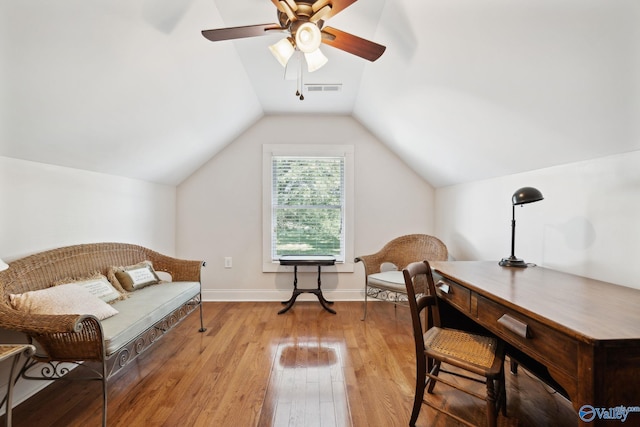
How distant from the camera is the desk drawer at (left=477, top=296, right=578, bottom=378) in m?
0.93

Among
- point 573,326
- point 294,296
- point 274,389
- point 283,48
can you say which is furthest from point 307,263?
point 573,326

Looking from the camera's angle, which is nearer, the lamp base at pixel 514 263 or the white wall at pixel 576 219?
the white wall at pixel 576 219

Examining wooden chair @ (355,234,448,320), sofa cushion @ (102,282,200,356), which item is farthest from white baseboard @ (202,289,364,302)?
sofa cushion @ (102,282,200,356)

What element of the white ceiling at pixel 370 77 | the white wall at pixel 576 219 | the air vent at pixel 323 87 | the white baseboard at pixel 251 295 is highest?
the air vent at pixel 323 87

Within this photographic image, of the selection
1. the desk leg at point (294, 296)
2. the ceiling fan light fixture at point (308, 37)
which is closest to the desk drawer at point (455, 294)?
the ceiling fan light fixture at point (308, 37)

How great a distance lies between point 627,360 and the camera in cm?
83

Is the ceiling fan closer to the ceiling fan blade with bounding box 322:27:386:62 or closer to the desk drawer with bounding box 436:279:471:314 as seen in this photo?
the ceiling fan blade with bounding box 322:27:386:62

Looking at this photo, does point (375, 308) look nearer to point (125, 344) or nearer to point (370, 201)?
point (370, 201)

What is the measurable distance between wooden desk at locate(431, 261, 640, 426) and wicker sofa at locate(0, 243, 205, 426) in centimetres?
196

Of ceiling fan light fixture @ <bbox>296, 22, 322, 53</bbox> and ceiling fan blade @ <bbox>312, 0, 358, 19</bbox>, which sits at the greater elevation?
ceiling fan blade @ <bbox>312, 0, 358, 19</bbox>

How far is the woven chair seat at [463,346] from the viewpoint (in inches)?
56.1

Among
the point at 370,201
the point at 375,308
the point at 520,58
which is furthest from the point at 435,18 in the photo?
the point at 375,308

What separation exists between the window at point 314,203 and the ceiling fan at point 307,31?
2.07 meters

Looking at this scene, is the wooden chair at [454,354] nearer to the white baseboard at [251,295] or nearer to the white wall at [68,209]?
the white baseboard at [251,295]
